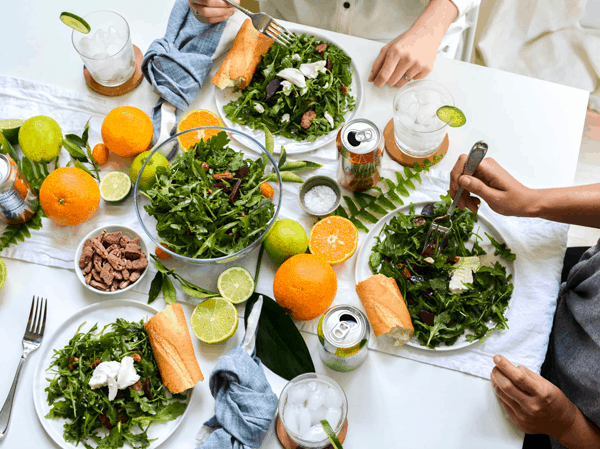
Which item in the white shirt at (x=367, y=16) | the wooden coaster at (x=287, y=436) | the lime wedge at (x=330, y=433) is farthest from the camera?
the white shirt at (x=367, y=16)

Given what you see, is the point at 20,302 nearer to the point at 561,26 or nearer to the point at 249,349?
the point at 249,349

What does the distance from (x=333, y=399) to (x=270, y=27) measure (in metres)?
1.07

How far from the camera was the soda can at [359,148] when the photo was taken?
121 cm

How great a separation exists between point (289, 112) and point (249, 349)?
709 mm

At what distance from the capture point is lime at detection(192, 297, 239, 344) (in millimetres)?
1207

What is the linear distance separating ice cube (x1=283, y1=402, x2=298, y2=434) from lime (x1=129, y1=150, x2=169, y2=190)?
689mm

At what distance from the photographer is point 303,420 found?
1046 millimetres

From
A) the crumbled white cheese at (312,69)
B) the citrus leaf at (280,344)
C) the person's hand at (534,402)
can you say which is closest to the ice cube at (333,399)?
the citrus leaf at (280,344)

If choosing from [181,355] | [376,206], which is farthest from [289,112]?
[181,355]

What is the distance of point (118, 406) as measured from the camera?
1135mm

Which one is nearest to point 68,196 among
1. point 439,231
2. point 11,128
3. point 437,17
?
point 11,128

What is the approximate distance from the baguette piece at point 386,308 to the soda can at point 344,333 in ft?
0.29

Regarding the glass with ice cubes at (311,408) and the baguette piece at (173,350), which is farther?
the baguette piece at (173,350)

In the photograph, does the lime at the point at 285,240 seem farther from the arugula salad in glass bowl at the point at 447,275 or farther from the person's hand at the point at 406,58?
the person's hand at the point at 406,58
